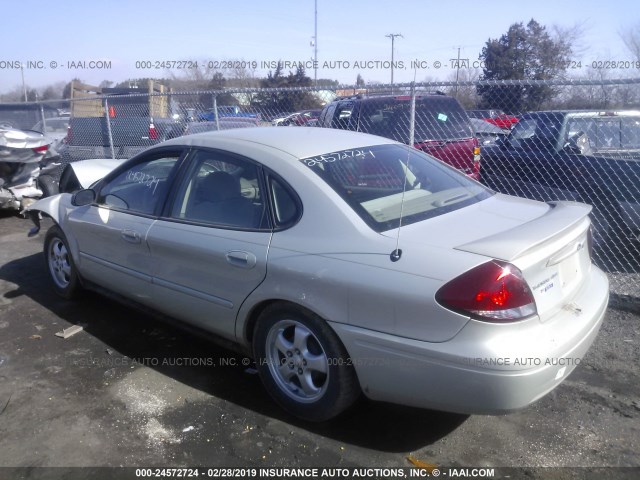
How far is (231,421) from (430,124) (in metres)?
5.60

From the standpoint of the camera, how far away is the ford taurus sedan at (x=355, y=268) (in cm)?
256

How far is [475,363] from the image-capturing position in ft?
8.22

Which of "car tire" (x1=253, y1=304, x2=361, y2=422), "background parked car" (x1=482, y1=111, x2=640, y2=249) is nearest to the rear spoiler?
"car tire" (x1=253, y1=304, x2=361, y2=422)

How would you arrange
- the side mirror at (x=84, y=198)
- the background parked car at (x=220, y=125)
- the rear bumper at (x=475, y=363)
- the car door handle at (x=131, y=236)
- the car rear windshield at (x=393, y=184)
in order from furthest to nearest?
the background parked car at (x=220, y=125)
the side mirror at (x=84, y=198)
the car door handle at (x=131, y=236)
the car rear windshield at (x=393, y=184)
the rear bumper at (x=475, y=363)

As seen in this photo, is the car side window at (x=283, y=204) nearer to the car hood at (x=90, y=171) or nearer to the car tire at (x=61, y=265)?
the car tire at (x=61, y=265)

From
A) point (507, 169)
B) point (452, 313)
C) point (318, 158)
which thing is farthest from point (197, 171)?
point (507, 169)

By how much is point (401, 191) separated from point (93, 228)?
8.19ft

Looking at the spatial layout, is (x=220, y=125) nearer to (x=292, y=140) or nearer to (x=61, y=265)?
(x=61, y=265)

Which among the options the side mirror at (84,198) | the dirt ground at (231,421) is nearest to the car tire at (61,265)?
the side mirror at (84,198)

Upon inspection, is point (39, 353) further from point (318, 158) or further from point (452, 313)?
point (452, 313)

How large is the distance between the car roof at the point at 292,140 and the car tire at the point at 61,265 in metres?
1.66

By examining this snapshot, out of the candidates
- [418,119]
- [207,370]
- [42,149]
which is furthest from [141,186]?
[42,149]

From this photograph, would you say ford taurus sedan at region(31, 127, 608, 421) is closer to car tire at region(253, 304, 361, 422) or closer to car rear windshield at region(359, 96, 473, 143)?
car tire at region(253, 304, 361, 422)

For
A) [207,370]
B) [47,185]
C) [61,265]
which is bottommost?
[207,370]
